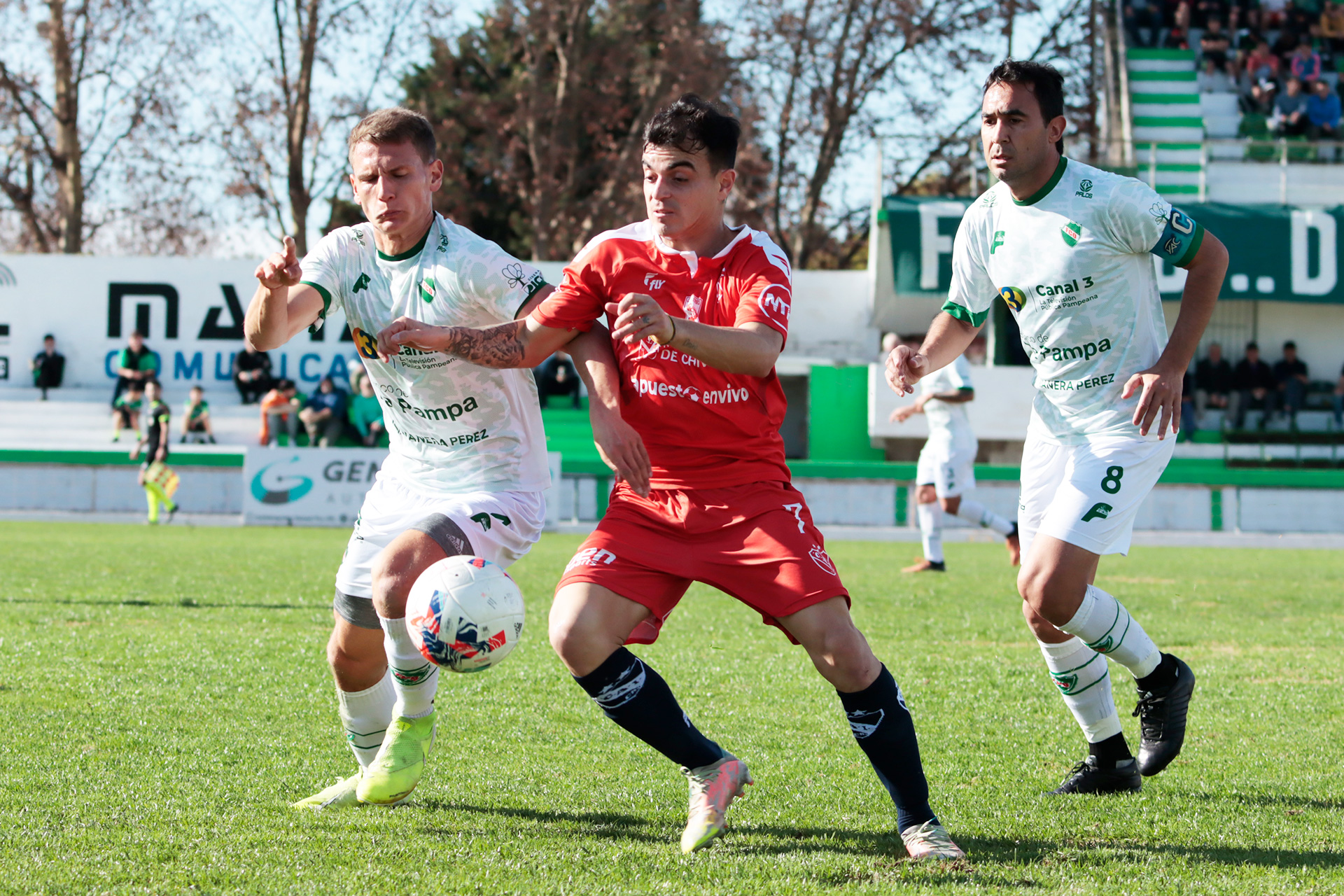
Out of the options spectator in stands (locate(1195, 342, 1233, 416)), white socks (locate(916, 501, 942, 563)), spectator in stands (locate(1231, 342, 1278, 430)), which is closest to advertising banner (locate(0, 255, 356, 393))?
white socks (locate(916, 501, 942, 563))

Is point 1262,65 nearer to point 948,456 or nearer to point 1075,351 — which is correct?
point 948,456

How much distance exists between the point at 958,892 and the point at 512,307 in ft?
7.44

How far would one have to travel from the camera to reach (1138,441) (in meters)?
4.61

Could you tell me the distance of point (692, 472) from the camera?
394cm

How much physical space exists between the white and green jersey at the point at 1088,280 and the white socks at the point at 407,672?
2.46 metres

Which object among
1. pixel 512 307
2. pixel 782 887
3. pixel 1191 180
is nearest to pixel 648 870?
pixel 782 887

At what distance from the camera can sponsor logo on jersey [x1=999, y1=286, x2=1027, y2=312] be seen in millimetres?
4781

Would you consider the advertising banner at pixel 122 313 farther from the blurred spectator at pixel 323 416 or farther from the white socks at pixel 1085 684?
the white socks at pixel 1085 684

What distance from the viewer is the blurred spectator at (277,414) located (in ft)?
75.2

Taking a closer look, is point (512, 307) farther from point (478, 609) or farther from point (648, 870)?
point (648, 870)

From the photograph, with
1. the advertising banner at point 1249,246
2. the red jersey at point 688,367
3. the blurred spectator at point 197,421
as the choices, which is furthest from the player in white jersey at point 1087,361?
the advertising banner at point 1249,246

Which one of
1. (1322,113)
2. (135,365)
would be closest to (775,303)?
(135,365)

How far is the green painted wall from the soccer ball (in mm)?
21689

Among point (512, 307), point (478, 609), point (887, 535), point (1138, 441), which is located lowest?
point (887, 535)
